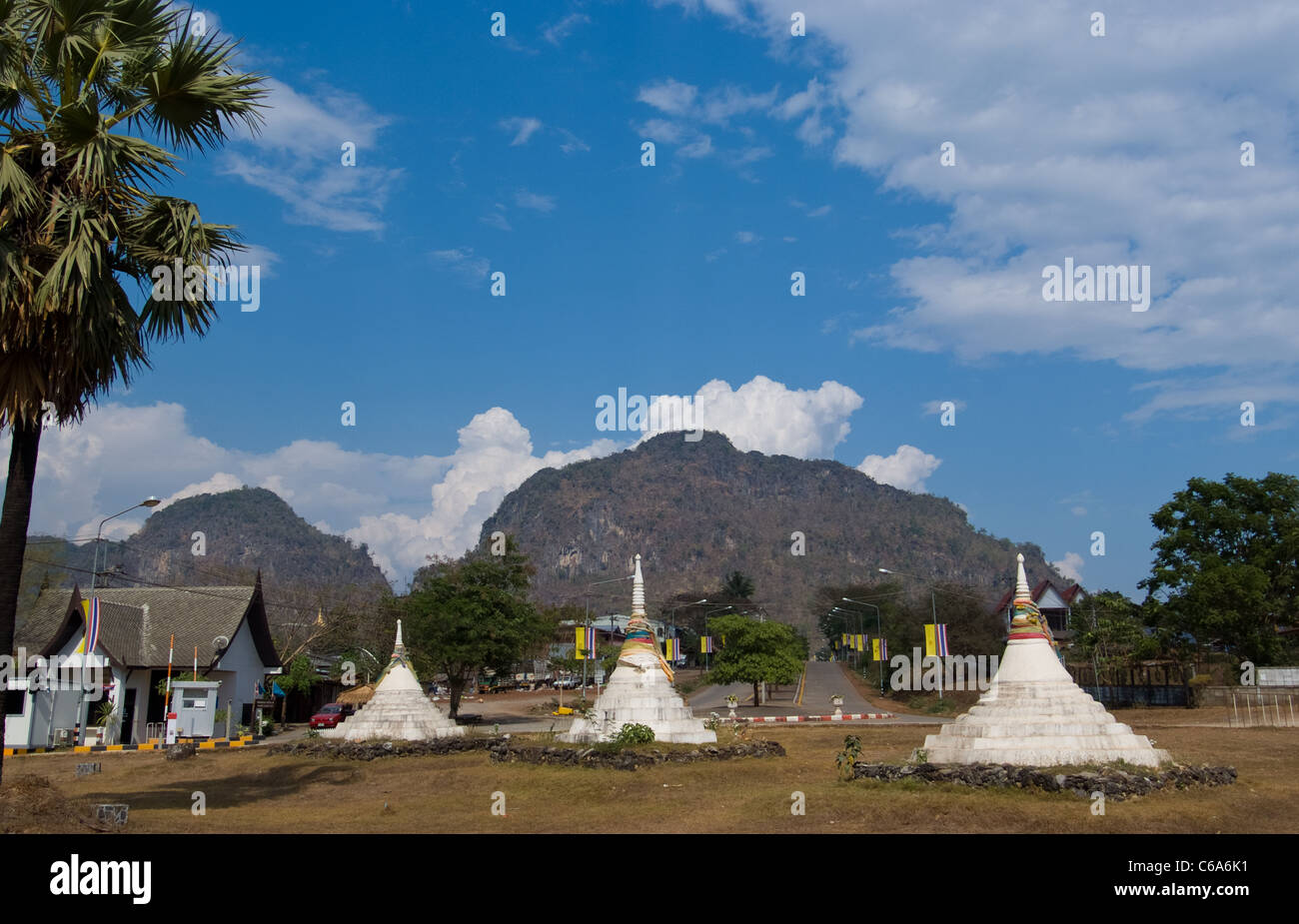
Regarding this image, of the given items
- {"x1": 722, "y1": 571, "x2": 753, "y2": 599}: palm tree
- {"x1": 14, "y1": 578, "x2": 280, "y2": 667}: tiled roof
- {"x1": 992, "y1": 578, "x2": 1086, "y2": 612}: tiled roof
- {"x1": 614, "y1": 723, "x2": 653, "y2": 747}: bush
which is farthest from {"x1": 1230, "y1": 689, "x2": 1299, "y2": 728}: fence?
{"x1": 722, "y1": 571, "x2": 753, "y2": 599}: palm tree

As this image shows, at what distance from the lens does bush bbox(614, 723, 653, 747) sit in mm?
24719

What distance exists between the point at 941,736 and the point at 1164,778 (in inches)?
156

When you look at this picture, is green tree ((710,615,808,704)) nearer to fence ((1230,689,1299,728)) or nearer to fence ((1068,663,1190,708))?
fence ((1068,663,1190,708))

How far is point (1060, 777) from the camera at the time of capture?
52.9ft

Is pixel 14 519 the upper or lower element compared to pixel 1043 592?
upper

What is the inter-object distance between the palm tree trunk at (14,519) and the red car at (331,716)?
29.7 meters

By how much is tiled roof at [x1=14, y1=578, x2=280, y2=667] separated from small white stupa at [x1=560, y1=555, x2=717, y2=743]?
18.9 metres

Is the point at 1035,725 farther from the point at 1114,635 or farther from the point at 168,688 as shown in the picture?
the point at 1114,635

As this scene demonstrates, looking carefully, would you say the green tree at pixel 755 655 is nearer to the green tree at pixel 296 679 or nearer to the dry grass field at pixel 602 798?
the green tree at pixel 296 679

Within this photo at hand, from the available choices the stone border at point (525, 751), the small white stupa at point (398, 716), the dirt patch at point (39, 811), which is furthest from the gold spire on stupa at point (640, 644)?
the dirt patch at point (39, 811)

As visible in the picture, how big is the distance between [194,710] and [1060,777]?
30.2 m

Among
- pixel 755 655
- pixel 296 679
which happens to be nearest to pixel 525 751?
pixel 296 679
